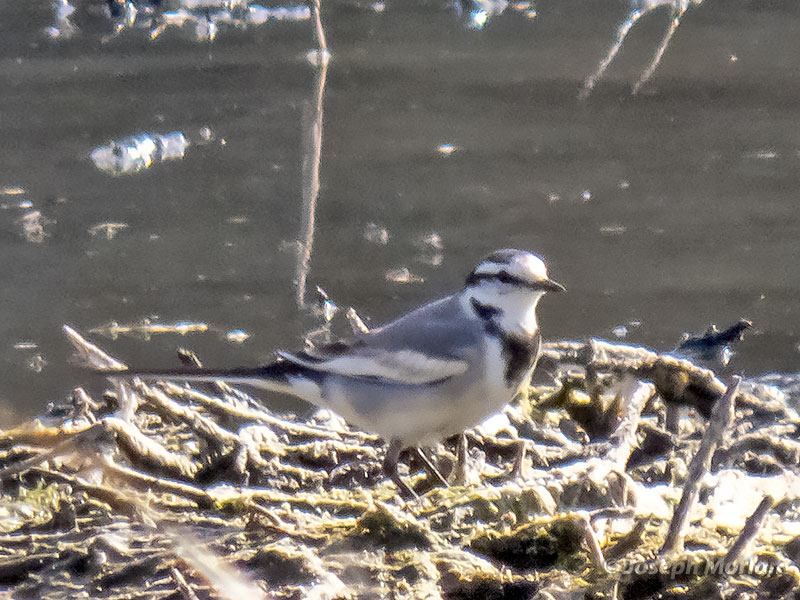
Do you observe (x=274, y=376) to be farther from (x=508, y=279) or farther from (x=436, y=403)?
(x=508, y=279)

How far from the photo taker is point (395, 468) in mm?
4152

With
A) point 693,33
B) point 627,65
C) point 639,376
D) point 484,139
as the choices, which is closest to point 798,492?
point 639,376

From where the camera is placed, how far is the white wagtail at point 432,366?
4.29 meters

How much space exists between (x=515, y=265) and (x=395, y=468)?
946mm

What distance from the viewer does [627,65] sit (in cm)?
1132

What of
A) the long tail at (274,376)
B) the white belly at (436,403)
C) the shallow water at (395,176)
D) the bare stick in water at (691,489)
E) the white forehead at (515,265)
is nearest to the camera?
the bare stick in water at (691,489)

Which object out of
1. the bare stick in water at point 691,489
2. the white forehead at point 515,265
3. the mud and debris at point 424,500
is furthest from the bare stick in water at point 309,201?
the bare stick in water at point 691,489

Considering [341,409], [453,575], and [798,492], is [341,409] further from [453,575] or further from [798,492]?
[798,492]

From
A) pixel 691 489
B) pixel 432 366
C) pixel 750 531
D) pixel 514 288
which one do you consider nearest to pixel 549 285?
pixel 514 288

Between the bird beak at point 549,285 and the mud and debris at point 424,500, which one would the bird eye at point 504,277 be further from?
the mud and debris at point 424,500

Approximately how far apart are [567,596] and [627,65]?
8.88m

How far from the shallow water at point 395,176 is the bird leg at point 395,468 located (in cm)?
249

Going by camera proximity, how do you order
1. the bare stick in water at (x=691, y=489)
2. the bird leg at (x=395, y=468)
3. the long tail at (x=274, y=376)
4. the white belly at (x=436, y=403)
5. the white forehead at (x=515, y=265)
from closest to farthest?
the bare stick in water at (x=691, y=489) < the bird leg at (x=395, y=468) < the white belly at (x=436, y=403) < the long tail at (x=274, y=376) < the white forehead at (x=515, y=265)

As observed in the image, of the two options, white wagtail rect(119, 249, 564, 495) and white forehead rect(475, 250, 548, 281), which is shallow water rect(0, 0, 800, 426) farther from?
white forehead rect(475, 250, 548, 281)
